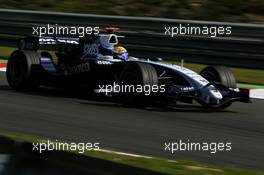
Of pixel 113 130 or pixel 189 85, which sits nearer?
pixel 113 130

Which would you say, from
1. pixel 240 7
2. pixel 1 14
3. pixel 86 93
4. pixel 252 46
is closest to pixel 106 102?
pixel 86 93

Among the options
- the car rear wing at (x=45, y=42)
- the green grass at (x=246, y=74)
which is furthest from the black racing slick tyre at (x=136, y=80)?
the green grass at (x=246, y=74)

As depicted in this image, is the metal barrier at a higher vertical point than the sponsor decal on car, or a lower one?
higher

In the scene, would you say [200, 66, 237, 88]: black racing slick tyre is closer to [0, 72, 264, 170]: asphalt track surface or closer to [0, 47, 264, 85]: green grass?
[0, 72, 264, 170]: asphalt track surface

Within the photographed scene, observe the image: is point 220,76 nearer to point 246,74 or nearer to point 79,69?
point 79,69

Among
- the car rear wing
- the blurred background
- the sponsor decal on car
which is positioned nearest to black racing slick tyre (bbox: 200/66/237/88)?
→ the sponsor decal on car

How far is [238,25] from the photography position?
1416 centimetres

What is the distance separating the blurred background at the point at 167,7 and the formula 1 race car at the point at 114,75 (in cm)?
820

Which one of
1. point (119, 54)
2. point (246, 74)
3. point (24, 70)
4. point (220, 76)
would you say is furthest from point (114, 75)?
point (246, 74)

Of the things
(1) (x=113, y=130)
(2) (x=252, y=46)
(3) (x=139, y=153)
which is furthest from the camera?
(2) (x=252, y=46)

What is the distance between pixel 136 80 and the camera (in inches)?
392

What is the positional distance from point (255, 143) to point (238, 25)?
257 inches

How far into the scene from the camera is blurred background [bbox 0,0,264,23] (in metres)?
19.8

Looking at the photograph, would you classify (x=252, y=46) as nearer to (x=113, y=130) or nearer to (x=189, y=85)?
(x=189, y=85)
